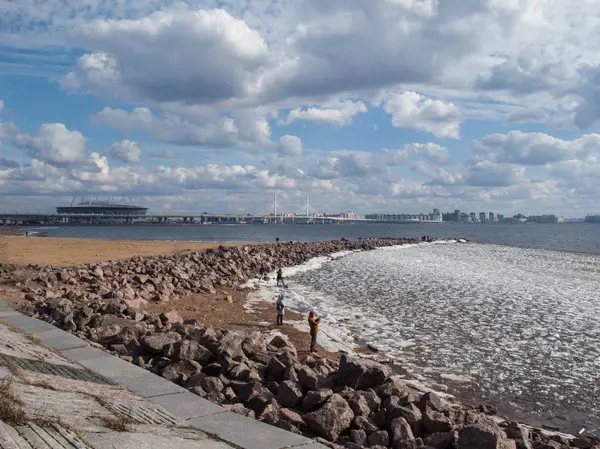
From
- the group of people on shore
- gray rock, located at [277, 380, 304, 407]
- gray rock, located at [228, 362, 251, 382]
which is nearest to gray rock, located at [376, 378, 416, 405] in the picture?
gray rock, located at [277, 380, 304, 407]

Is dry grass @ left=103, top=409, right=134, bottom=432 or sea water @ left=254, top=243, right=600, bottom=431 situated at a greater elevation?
dry grass @ left=103, top=409, right=134, bottom=432

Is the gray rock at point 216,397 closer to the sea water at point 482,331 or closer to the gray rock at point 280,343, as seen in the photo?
the gray rock at point 280,343

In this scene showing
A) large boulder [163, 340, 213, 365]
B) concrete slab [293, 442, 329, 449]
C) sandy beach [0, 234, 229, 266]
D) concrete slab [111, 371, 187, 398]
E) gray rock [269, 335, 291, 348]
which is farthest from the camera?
sandy beach [0, 234, 229, 266]

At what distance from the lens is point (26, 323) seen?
471 inches

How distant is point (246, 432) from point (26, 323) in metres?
7.76

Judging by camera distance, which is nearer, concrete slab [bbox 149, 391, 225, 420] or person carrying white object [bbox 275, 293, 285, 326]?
concrete slab [bbox 149, 391, 225, 420]

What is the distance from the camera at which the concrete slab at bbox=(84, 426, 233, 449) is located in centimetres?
484

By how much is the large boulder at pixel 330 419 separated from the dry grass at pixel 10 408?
378 centimetres

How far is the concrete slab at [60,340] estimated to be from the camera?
10027 millimetres

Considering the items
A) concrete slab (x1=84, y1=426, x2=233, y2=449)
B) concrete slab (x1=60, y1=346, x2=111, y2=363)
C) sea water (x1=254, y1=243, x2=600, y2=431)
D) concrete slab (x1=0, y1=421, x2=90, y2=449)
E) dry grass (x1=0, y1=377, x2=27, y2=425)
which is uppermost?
dry grass (x1=0, y1=377, x2=27, y2=425)

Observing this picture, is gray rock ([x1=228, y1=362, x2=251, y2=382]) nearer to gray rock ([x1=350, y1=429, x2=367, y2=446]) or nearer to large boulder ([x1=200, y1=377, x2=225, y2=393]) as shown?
large boulder ([x1=200, y1=377, x2=225, y2=393])

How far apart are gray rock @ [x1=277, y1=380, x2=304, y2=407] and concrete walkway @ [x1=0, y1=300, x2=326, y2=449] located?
1486 millimetres

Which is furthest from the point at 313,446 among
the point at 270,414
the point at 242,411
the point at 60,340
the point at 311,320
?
the point at 311,320

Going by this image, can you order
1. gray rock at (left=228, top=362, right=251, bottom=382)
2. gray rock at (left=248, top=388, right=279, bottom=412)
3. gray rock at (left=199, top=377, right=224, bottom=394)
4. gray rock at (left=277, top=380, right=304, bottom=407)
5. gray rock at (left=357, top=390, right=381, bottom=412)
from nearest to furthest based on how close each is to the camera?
1. gray rock at (left=248, top=388, right=279, bottom=412)
2. gray rock at (left=357, top=390, right=381, bottom=412)
3. gray rock at (left=277, top=380, right=304, bottom=407)
4. gray rock at (left=199, top=377, right=224, bottom=394)
5. gray rock at (left=228, top=362, right=251, bottom=382)
